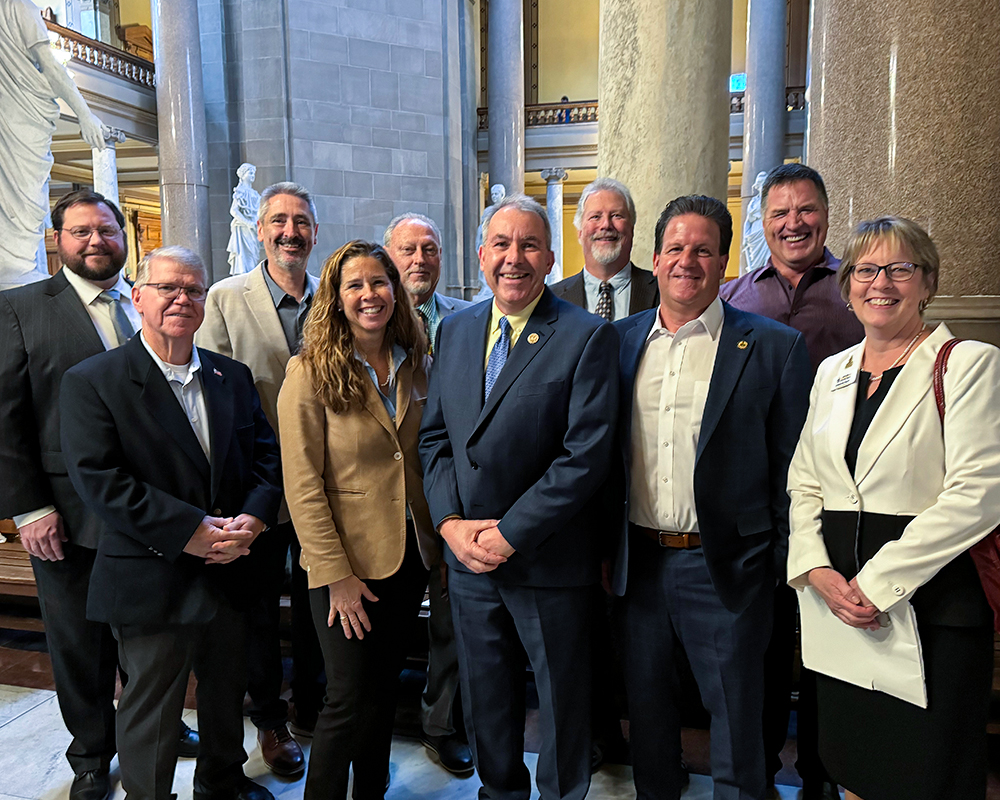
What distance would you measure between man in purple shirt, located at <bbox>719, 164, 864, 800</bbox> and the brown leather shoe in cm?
156

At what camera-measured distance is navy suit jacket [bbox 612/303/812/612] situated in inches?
76.9

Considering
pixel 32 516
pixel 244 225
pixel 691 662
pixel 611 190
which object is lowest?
pixel 691 662

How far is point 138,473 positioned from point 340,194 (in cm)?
876

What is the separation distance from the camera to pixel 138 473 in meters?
2.17


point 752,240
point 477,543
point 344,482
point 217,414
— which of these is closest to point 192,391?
point 217,414

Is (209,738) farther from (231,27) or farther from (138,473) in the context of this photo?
(231,27)

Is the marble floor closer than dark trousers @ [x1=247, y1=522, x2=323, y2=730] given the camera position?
Yes

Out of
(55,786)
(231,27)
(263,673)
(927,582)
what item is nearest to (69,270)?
(263,673)

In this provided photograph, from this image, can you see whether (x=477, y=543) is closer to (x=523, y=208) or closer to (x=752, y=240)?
(x=523, y=208)

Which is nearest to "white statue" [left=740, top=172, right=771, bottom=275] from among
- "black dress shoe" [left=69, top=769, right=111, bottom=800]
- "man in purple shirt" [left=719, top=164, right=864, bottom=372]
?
"man in purple shirt" [left=719, top=164, right=864, bottom=372]

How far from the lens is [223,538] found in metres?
2.20

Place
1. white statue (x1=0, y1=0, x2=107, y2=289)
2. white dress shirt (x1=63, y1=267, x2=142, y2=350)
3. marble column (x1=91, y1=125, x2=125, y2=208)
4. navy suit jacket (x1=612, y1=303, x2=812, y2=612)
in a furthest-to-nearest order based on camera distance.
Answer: marble column (x1=91, y1=125, x2=125, y2=208) → white statue (x1=0, y1=0, x2=107, y2=289) → white dress shirt (x1=63, y1=267, x2=142, y2=350) → navy suit jacket (x1=612, y1=303, x2=812, y2=612)

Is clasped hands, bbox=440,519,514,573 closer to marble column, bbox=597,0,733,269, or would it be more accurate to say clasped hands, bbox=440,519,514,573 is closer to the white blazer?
the white blazer

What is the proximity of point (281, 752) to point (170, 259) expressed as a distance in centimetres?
169
